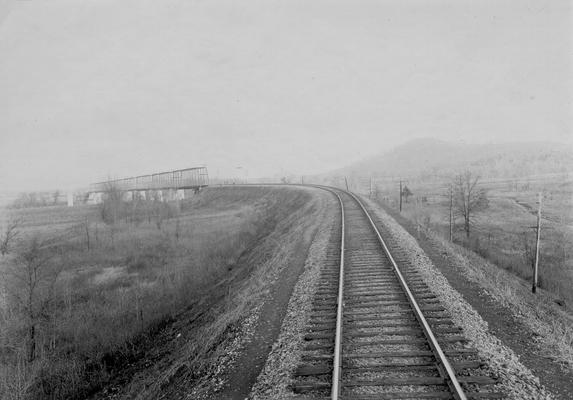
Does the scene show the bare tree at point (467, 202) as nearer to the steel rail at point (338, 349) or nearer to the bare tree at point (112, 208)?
the steel rail at point (338, 349)

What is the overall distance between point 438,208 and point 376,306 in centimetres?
3703

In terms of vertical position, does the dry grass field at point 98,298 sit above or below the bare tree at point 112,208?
below

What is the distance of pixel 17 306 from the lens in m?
13.9

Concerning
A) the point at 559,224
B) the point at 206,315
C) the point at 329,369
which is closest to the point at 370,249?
the point at 206,315

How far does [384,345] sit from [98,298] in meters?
15.0

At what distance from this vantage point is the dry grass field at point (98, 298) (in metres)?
10.0

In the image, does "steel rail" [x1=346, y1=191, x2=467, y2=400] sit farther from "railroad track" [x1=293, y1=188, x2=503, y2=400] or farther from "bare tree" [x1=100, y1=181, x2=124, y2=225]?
"bare tree" [x1=100, y1=181, x2=124, y2=225]

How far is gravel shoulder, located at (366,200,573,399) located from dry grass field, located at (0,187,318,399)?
18.2 feet

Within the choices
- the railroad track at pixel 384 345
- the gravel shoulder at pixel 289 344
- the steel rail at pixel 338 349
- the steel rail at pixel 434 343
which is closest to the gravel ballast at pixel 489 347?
the railroad track at pixel 384 345

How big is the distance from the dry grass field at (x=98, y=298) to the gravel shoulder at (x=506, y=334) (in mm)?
5548

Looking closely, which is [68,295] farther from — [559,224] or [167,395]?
[559,224]

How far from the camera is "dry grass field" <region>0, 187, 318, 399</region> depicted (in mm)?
10031

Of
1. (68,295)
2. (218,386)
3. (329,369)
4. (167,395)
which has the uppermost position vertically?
(329,369)

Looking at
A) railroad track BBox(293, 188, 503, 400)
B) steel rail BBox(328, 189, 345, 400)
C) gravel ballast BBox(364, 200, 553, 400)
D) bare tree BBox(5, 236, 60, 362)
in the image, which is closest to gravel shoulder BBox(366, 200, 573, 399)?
gravel ballast BBox(364, 200, 553, 400)
